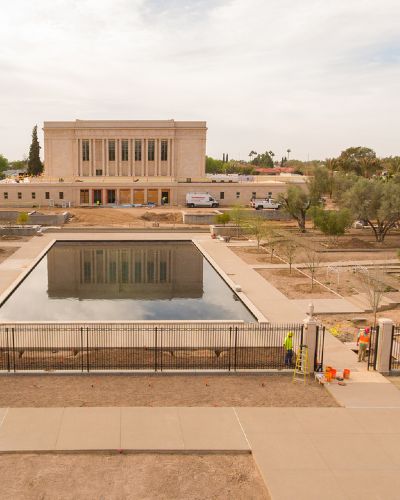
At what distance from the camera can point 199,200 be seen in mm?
80875

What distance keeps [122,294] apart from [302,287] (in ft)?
36.7

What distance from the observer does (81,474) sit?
Result: 13172mm

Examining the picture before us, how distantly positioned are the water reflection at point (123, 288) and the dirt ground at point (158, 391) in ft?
29.1

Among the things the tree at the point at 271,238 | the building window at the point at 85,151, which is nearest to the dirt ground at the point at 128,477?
the tree at the point at 271,238

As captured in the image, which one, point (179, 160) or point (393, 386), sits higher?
point (179, 160)

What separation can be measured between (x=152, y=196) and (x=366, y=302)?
56856 millimetres

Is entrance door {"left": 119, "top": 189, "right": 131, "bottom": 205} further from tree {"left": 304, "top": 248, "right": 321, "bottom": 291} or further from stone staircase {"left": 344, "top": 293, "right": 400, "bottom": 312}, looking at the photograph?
stone staircase {"left": 344, "top": 293, "right": 400, "bottom": 312}

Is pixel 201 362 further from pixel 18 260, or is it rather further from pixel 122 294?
pixel 18 260

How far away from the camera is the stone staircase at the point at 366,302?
29.7m

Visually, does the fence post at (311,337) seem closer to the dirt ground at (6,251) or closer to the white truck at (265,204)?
the dirt ground at (6,251)

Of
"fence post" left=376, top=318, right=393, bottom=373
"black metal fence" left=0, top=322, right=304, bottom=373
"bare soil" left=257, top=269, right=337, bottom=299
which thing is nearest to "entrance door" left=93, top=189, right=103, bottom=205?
"bare soil" left=257, top=269, right=337, bottom=299

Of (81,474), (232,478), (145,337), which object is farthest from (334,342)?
(81,474)

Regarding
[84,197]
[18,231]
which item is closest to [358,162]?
[84,197]

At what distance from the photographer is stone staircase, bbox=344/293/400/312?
2968cm
